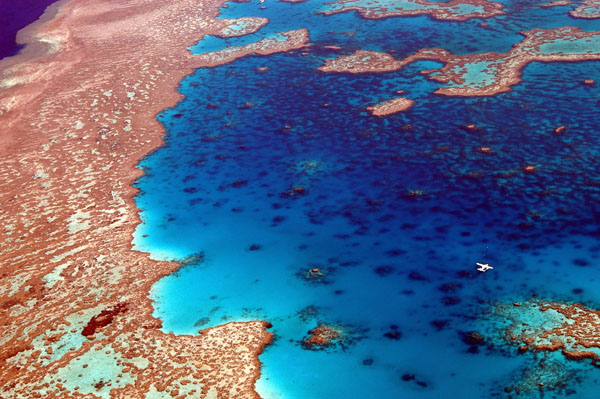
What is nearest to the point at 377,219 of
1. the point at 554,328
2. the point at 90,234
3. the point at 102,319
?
the point at 554,328

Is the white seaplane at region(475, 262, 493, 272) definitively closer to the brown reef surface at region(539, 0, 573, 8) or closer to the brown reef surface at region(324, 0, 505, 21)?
the brown reef surface at region(324, 0, 505, 21)

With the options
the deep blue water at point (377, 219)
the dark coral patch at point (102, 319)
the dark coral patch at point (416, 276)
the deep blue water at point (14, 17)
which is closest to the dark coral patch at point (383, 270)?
the deep blue water at point (377, 219)

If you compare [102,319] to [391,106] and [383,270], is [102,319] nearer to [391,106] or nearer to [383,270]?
[383,270]

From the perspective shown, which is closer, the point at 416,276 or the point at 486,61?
the point at 416,276

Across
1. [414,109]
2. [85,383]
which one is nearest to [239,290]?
[85,383]

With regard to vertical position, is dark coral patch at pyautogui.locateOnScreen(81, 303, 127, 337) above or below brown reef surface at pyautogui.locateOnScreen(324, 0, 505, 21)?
below

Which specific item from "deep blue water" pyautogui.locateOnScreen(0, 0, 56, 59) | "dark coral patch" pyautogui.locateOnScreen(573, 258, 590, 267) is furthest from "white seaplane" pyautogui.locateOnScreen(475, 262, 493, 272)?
"deep blue water" pyautogui.locateOnScreen(0, 0, 56, 59)
